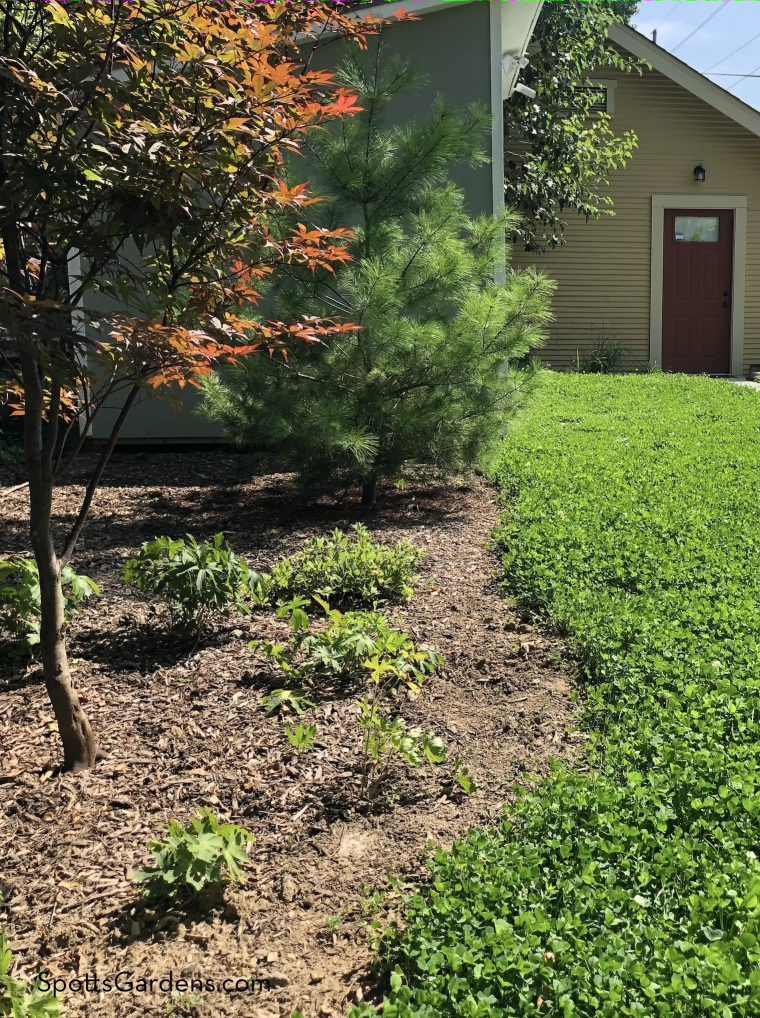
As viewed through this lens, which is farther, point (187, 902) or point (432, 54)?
point (432, 54)

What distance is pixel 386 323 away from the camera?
561 cm

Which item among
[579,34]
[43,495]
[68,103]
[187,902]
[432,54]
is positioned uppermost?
[579,34]

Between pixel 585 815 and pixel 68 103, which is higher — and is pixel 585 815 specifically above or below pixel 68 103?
below

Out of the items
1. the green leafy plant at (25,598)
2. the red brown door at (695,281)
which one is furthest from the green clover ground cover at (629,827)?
the red brown door at (695,281)

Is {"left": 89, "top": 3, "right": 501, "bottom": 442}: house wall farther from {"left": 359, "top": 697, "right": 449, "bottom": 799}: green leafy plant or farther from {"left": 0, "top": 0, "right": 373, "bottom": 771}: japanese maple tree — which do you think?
{"left": 359, "top": 697, "right": 449, "bottom": 799}: green leafy plant

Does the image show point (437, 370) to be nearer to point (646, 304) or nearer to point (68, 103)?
point (68, 103)

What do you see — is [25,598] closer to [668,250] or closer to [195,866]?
[195,866]

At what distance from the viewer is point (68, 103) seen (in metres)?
2.44

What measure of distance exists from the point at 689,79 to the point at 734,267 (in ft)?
10.1

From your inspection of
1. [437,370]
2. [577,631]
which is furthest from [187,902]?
[437,370]

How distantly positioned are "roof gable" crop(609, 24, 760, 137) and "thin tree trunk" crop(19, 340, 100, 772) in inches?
573

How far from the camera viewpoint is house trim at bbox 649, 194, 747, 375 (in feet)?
49.8

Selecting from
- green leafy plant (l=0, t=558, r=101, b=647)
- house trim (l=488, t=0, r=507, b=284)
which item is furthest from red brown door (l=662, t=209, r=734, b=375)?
green leafy plant (l=0, t=558, r=101, b=647)

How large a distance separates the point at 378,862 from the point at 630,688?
4.10 ft
